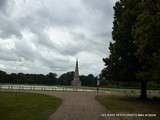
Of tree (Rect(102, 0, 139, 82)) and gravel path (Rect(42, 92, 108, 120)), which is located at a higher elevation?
tree (Rect(102, 0, 139, 82))

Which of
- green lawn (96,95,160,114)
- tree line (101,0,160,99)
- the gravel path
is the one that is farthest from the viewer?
tree line (101,0,160,99)

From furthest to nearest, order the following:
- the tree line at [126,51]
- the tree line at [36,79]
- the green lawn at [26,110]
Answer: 1. the tree line at [36,79]
2. the tree line at [126,51]
3. the green lawn at [26,110]

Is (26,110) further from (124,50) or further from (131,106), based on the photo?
(124,50)

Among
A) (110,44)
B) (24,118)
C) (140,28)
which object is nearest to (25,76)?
(110,44)

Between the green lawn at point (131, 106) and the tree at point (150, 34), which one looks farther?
the tree at point (150, 34)

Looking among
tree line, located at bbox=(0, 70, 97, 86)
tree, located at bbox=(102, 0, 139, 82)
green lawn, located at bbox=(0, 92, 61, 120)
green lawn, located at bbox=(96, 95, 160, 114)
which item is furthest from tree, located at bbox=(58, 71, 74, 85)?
green lawn, located at bbox=(0, 92, 61, 120)

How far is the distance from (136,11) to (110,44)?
22.2 ft

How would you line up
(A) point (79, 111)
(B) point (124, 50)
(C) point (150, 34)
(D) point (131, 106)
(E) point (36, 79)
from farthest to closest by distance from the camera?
(E) point (36, 79), (B) point (124, 50), (D) point (131, 106), (C) point (150, 34), (A) point (79, 111)

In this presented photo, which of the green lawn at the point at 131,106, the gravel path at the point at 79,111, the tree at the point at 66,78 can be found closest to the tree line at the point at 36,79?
the tree at the point at 66,78

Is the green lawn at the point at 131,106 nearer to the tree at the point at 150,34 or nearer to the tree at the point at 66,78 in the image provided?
the tree at the point at 150,34

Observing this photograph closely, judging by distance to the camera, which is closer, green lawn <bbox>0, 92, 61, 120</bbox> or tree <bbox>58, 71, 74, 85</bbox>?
green lawn <bbox>0, 92, 61, 120</bbox>

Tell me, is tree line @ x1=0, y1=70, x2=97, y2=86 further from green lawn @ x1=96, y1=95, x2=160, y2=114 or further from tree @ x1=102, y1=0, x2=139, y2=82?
green lawn @ x1=96, y1=95, x2=160, y2=114

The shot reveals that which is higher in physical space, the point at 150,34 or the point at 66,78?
the point at 66,78

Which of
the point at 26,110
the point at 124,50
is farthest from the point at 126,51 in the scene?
the point at 26,110
